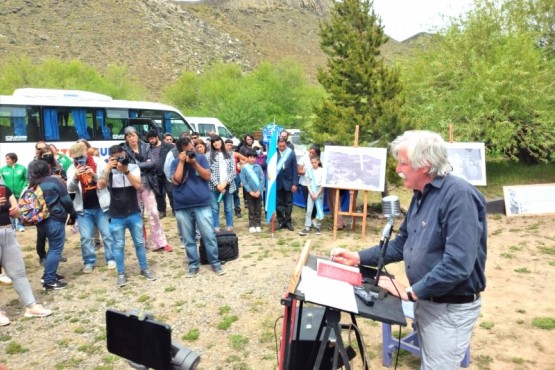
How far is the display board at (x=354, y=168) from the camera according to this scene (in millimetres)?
7070

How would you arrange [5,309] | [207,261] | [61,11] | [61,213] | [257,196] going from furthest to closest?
[61,11] < [257,196] < [207,261] < [61,213] < [5,309]

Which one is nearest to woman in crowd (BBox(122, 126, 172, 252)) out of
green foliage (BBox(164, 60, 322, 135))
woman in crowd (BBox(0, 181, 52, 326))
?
woman in crowd (BBox(0, 181, 52, 326))

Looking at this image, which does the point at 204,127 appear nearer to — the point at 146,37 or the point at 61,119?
the point at 61,119

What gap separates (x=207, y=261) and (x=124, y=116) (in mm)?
10465

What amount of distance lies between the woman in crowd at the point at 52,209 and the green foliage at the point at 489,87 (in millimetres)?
Answer: 8551

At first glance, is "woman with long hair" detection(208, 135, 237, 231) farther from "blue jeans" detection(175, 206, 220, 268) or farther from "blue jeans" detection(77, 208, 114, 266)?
"blue jeans" detection(77, 208, 114, 266)

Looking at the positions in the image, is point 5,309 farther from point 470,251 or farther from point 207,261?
point 470,251

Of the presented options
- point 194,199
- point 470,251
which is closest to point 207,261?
point 194,199

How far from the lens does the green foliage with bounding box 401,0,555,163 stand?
1073cm

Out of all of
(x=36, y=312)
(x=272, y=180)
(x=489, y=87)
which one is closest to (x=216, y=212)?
→ (x=272, y=180)

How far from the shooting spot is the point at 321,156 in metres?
8.06

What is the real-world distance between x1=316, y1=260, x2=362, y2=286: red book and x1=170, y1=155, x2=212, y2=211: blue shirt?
10.2 ft

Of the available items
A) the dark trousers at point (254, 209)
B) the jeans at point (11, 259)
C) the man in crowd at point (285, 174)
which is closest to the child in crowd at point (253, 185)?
the dark trousers at point (254, 209)

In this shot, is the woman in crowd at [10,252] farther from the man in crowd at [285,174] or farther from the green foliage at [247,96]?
the green foliage at [247,96]
